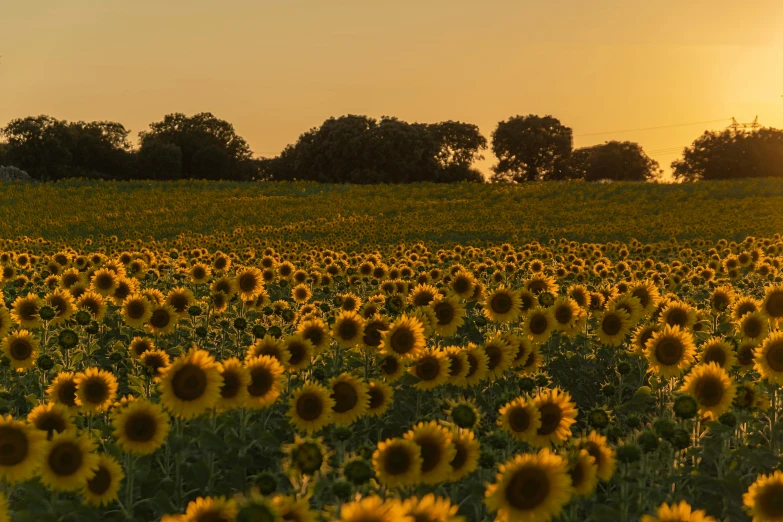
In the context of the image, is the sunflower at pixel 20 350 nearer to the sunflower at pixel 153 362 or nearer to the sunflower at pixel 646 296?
the sunflower at pixel 153 362

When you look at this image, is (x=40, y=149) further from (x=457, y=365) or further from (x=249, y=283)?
(x=457, y=365)

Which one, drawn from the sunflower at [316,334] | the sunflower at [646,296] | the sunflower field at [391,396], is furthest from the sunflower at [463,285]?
the sunflower at [316,334]

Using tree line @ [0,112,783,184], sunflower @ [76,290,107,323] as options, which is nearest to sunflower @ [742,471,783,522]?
sunflower @ [76,290,107,323]

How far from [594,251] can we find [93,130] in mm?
96267

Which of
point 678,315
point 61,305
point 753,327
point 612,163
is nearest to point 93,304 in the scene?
point 61,305

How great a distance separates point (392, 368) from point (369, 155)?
87308 mm

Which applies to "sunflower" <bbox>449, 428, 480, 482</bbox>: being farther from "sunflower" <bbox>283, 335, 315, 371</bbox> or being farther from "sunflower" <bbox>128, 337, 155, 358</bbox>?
"sunflower" <bbox>128, 337, 155, 358</bbox>

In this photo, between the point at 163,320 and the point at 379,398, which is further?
the point at 163,320

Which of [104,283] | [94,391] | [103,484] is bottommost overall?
[103,484]

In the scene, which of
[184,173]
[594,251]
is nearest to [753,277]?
[594,251]

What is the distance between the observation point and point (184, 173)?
100500 millimetres

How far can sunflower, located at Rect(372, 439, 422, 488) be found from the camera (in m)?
4.08

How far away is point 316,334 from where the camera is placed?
7363mm

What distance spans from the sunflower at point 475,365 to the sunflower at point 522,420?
1573 mm
